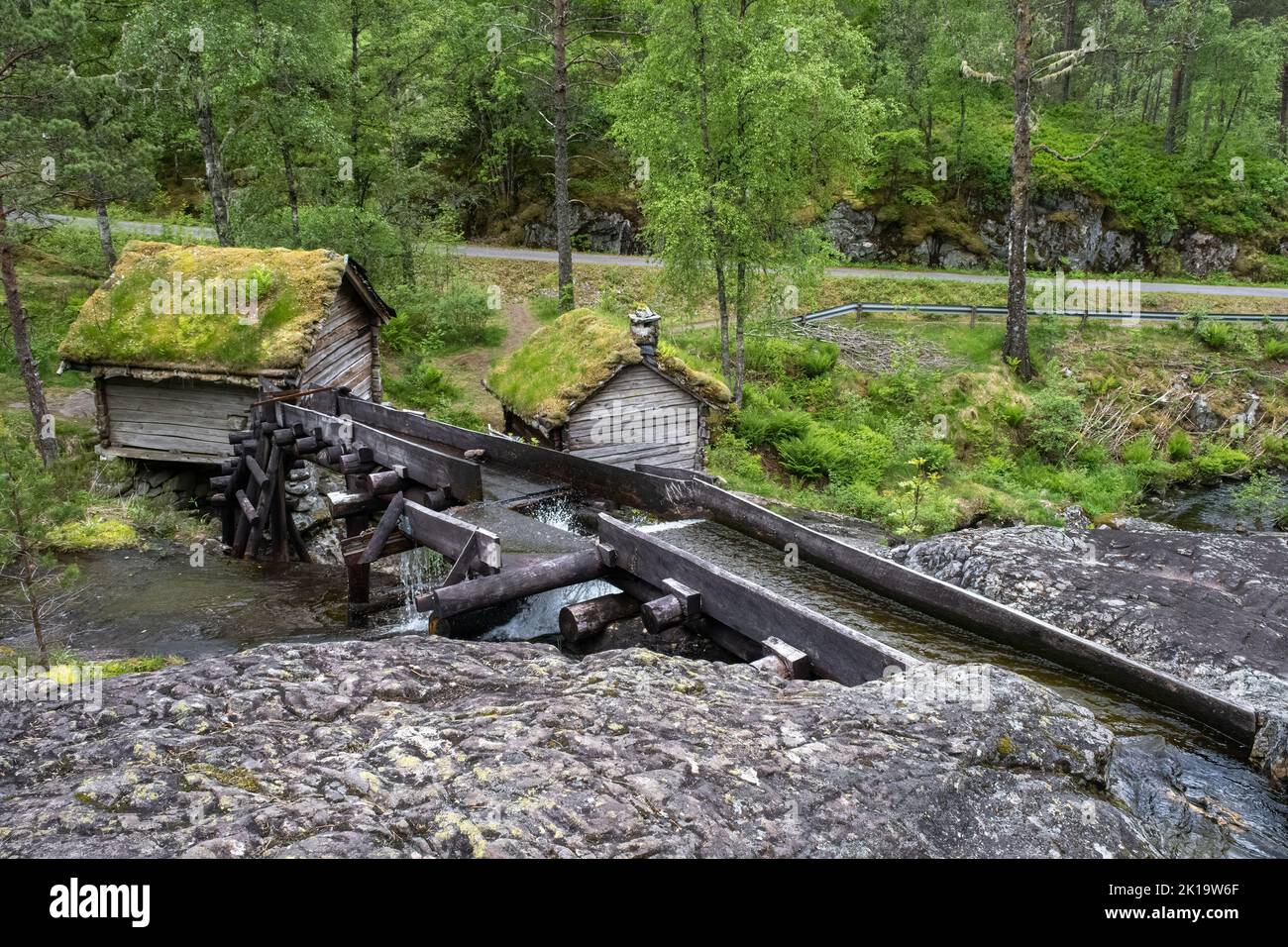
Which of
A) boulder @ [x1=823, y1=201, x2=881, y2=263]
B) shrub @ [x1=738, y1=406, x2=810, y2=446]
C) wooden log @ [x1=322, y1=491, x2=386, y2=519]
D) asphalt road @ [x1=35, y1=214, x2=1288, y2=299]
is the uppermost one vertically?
boulder @ [x1=823, y1=201, x2=881, y2=263]

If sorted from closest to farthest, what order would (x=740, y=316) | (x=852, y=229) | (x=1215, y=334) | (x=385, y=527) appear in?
(x=385, y=527)
(x=740, y=316)
(x=1215, y=334)
(x=852, y=229)

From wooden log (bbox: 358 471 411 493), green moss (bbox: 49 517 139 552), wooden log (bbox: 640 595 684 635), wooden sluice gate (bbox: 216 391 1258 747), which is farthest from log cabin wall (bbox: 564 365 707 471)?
green moss (bbox: 49 517 139 552)

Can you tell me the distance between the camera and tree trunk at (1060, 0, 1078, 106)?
1603 inches

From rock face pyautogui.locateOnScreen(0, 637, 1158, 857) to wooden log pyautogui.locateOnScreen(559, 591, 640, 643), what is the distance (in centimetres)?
163

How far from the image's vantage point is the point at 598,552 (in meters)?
7.24

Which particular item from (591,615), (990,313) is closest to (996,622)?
(591,615)

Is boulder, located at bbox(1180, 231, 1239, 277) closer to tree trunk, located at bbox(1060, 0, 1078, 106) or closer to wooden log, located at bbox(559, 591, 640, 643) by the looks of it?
tree trunk, located at bbox(1060, 0, 1078, 106)

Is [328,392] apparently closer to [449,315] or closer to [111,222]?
[449,315]

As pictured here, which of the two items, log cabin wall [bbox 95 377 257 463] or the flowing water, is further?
the flowing water

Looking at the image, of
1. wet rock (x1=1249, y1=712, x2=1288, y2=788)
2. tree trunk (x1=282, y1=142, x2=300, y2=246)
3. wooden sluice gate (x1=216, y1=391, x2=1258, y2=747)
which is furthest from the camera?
tree trunk (x1=282, y1=142, x2=300, y2=246)

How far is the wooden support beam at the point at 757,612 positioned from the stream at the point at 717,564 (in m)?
1.27

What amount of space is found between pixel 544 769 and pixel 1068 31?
47.6m

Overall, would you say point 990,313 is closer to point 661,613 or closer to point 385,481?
point 385,481

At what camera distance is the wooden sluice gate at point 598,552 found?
18.8 ft
